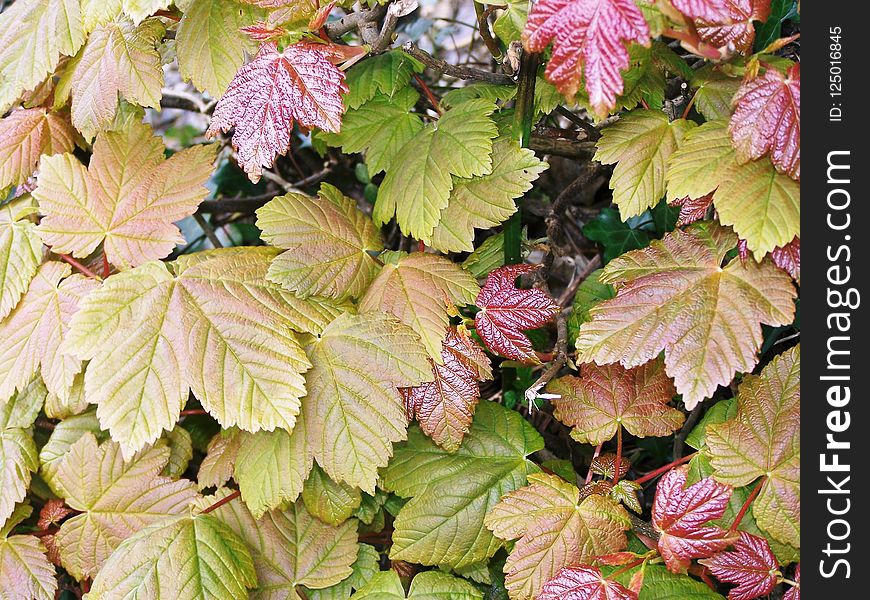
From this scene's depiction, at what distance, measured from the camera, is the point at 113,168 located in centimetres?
131

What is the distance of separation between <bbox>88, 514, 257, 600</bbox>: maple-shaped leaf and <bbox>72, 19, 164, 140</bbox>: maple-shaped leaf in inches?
29.0

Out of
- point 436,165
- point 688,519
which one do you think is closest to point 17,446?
point 436,165

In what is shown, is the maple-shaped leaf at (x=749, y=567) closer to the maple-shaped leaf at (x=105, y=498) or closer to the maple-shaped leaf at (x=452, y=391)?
the maple-shaped leaf at (x=452, y=391)

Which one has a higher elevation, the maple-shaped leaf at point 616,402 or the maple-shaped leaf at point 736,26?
the maple-shaped leaf at point 736,26

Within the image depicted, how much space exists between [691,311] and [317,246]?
2.04 feet

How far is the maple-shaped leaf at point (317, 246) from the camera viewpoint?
47.1 inches

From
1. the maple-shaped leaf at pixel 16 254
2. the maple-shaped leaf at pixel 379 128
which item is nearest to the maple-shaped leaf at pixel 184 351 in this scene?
the maple-shaped leaf at pixel 16 254

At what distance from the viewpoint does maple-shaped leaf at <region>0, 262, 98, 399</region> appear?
125cm

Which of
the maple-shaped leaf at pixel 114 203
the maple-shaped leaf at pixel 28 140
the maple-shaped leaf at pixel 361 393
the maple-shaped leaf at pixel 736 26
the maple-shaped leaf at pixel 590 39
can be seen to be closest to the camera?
the maple-shaped leaf at pixel 590 39

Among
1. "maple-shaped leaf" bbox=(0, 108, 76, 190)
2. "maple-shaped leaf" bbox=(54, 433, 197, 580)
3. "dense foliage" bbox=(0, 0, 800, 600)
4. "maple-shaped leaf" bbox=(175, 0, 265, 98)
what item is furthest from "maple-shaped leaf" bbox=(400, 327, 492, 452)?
"maple-shaped leaf" bbox=(0, 108, 76, 190)

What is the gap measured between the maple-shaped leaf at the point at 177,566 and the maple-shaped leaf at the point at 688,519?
70 centimetres
